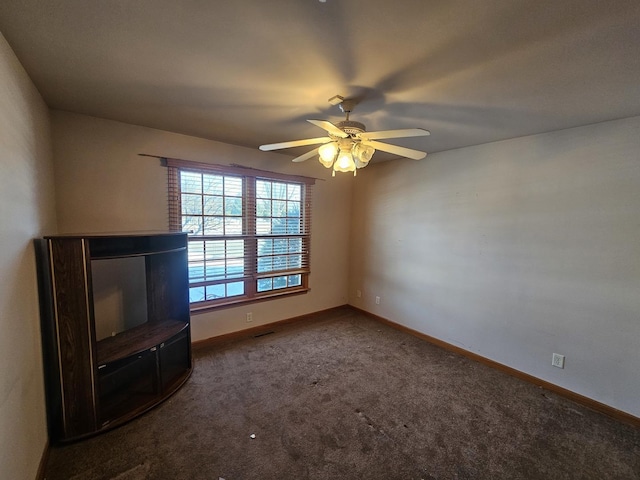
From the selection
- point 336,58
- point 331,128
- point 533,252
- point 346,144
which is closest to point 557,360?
point 533,252

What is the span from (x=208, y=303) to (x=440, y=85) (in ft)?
10.4

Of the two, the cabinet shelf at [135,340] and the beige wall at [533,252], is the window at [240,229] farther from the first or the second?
the beige wall at [533,252]

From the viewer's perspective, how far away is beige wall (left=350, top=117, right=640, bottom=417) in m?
2.21

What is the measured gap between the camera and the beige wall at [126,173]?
2.37 metres

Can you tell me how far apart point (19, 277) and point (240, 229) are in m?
2.07

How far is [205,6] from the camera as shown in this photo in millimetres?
1142

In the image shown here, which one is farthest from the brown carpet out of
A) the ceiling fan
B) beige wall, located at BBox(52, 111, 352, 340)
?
the ceiling fan

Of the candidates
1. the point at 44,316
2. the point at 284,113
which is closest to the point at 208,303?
the point at 44,316

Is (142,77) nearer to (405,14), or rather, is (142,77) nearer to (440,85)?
(405,14)

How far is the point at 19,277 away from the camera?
1472 mm

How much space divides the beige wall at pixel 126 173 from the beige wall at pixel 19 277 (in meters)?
0.50

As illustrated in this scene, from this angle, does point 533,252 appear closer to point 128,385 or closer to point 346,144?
point 346,144

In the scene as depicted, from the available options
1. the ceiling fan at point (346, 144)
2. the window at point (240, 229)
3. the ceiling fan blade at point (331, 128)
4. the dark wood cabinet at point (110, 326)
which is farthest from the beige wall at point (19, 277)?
the ceiling fan blade at point (331, 128)

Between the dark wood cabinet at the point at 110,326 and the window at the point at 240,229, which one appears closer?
the dark wood cabinet at the point at 110,326
